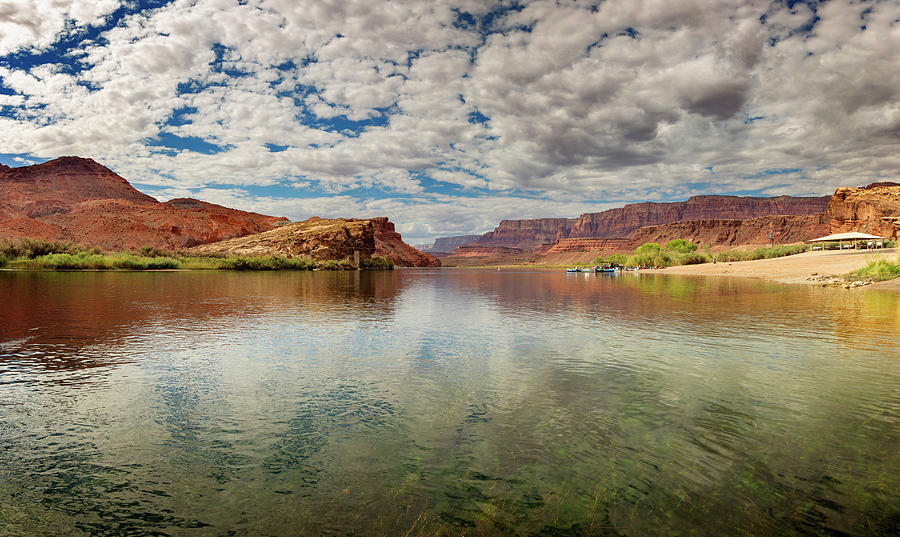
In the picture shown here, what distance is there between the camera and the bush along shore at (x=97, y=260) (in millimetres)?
72250

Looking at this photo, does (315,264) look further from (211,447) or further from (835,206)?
(835,206)

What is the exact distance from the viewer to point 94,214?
131 meters

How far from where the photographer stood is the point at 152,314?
23.2 metres

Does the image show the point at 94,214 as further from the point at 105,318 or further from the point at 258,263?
the point at 105,318

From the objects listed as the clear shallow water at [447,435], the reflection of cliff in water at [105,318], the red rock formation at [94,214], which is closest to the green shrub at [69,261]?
the red rock formation at [94,214]

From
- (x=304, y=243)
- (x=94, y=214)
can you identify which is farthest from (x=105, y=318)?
(x=94, y=214)

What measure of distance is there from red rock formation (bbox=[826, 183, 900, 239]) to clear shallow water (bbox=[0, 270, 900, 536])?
6828 inches

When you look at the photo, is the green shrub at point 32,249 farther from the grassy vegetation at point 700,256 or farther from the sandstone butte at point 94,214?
the grassy vegetation at point 700,256

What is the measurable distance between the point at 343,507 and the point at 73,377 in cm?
972

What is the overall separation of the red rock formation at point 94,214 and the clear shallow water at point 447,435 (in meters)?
132

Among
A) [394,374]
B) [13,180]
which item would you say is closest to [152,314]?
[394,374]

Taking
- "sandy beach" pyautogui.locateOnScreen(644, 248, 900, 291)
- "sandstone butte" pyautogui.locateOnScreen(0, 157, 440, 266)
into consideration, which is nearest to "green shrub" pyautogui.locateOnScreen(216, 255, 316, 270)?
"sandstone butte" pyautogui.locateOnScreen(0, 157, 440, 266)

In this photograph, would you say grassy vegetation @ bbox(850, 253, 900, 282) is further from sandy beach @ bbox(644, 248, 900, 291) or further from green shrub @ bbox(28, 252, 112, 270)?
green shrub @ bbox(28, 252, 112, 270)

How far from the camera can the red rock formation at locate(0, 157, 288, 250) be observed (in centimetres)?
12019
